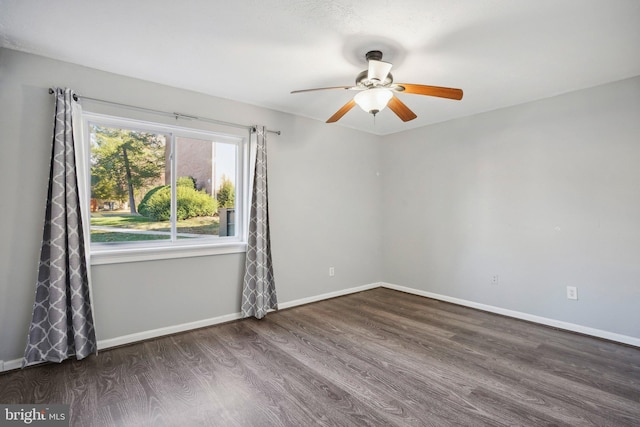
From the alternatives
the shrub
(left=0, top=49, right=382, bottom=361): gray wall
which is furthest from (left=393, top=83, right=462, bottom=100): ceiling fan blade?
the shrub

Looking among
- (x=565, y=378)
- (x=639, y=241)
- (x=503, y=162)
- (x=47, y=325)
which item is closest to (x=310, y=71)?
(x=503, y=162)

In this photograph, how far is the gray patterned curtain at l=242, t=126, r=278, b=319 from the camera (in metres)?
3.32

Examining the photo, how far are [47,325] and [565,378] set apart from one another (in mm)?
3716

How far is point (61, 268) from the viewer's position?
232cm

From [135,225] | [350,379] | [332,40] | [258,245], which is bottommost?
[350,379]

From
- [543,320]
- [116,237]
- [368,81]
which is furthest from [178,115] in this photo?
[543,320]

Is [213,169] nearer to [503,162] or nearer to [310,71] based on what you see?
[310,71]

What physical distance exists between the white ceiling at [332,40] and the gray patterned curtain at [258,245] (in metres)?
0.71

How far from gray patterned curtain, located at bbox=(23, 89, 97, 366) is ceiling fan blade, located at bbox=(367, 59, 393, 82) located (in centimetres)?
226

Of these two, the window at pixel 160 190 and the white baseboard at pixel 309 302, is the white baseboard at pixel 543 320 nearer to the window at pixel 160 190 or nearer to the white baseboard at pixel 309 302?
the white baseboard at pixel 309 302

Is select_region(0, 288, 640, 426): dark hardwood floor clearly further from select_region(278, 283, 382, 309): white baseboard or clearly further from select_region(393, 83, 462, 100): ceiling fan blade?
select_region(393, 83, 462, 100): ceiling fan blade

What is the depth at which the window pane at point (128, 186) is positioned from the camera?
108 inches

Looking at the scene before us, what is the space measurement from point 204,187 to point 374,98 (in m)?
1.98

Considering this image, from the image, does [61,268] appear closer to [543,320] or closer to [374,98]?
[374,98]
